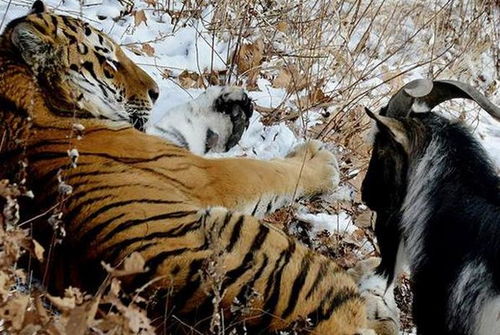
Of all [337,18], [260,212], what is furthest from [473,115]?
[260,212]

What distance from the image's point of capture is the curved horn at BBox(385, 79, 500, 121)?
11.6 feet

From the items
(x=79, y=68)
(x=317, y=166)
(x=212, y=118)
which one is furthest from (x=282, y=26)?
(x=79, y=68)

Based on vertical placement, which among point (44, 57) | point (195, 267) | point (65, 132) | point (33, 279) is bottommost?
point (33, 279)

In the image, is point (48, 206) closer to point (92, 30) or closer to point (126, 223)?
point (126, 223)

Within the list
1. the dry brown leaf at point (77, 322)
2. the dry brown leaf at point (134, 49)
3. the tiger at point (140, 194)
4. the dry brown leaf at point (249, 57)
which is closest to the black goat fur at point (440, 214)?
the tiger at point (140, 194)

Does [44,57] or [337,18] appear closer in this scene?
[44,57]

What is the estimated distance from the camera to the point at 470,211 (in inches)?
133

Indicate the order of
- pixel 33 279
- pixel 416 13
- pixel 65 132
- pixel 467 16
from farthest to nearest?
pixel 467 16
pixel 416 13
pixel 65 132
pixel 33 279

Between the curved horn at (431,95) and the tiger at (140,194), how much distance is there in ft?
2.36

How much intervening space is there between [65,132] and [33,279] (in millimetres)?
783

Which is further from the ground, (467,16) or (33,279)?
(467,16)

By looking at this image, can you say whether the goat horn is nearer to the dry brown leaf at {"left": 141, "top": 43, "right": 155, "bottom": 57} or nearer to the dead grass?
the dead grass

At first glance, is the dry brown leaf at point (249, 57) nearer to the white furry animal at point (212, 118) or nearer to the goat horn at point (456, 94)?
the white furry animal at point (212, 118)

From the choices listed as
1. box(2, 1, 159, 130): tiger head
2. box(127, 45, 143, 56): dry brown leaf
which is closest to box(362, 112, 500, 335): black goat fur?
box(2, 1, 159, 130): tiger head
